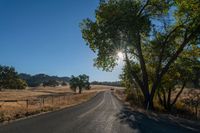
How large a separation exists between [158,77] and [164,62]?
17.1ft

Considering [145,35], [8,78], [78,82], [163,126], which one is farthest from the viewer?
[78,82]

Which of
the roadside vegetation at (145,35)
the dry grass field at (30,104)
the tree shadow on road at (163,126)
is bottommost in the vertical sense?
the tree shadow on road at (163,126)

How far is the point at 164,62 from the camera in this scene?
4219cm

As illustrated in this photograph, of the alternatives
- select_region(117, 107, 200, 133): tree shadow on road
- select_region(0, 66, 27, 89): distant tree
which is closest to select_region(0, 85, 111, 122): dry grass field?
select_region(117, 107, 200, 133): tree shadow on road

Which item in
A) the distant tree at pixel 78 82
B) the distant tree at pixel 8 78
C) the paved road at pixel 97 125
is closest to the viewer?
the paved road at pixel 97 125

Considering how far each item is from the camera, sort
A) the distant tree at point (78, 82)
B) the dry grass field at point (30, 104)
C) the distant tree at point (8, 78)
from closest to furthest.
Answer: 1. the dry grass field at point (30, 104)
2. the distant tree at point (8, 78)
3. the distant tree at point (78, 82)

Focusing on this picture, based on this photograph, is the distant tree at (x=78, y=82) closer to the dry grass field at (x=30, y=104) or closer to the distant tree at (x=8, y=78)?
the distant tree at (x=8, y=78)

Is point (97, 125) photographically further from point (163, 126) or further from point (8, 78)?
point (8, 78)

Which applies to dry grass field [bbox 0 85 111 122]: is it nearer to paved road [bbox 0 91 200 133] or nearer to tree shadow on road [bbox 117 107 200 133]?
paved road [bbox 0 91 200 133]

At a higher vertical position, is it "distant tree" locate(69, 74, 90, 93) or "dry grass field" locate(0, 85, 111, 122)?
"distant tree" locate(69, 74, 90, 93)

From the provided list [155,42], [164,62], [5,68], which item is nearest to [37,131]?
[155,42]

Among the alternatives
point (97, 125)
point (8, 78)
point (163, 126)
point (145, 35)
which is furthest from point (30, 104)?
point (8, 78)

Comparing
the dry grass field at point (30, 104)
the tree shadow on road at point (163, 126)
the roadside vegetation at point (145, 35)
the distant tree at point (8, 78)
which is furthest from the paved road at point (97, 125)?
the distant tree at point (8, 78)

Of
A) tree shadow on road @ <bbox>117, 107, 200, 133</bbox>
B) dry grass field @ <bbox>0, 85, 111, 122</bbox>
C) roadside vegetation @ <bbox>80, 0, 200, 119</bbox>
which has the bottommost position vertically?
tree shadow on road @ <bbox>117, 107, 200, 133</bbox>
